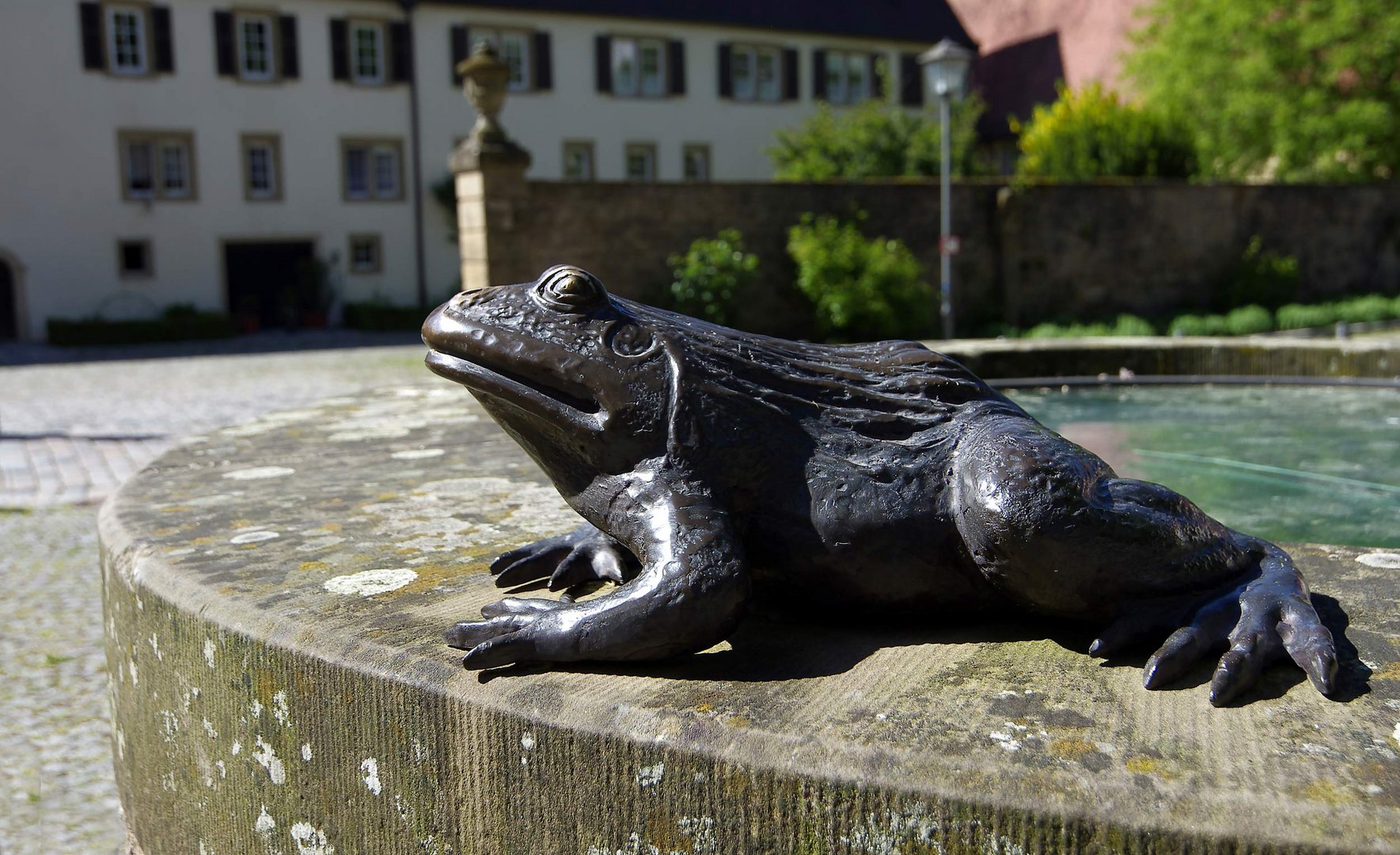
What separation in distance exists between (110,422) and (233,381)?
4322 mm

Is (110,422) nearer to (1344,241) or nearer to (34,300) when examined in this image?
(34,300)

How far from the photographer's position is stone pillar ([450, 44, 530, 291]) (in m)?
15.0

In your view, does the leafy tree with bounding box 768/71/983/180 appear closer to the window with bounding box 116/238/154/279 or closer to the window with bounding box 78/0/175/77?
the window with bounding box 78/0/175/77

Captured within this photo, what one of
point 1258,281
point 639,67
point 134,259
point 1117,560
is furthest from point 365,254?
point 1117,560

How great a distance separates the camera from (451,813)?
204cm

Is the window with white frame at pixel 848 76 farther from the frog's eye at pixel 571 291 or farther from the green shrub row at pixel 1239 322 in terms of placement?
the frog's eye at pixel 571 291

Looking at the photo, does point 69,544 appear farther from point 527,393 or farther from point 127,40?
point 127,40

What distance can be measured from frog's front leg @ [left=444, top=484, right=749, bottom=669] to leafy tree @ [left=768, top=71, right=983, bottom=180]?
2330 cm

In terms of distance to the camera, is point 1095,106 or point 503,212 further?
point 1095,106

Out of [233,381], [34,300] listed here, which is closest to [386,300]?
[34,300]

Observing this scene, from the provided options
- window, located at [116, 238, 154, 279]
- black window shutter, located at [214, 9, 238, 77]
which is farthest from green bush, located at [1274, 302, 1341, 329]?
window, located at [116, 238, 154, 279]

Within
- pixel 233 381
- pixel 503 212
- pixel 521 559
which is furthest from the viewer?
pixel 233 381

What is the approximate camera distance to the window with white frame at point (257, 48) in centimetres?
2658

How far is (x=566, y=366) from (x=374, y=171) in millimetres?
27598
